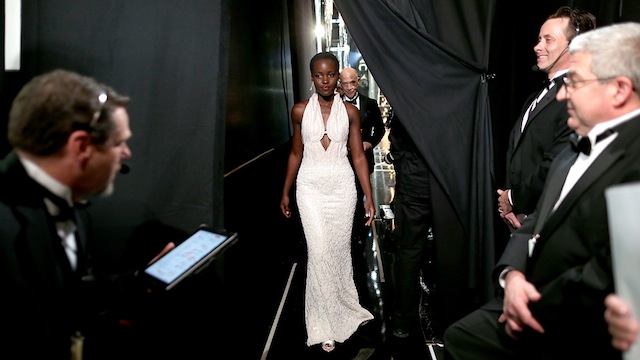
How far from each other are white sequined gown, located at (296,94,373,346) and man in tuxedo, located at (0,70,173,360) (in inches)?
71.0

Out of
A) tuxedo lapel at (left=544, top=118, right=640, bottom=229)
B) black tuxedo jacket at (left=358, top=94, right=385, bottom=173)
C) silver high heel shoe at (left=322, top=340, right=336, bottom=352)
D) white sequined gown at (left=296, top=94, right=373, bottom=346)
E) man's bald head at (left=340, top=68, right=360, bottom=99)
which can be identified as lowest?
silver high heel shoe at (left=322, top=340, right=336, bottom=352)

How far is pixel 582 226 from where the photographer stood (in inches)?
57.7

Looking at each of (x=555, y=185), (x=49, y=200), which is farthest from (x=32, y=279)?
→ (x=555, y=185)

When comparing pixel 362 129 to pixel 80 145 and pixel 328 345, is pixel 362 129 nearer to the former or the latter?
pixel 328 345

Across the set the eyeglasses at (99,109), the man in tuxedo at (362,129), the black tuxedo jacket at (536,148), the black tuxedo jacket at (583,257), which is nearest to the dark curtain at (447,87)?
the black tuxedo jacket at (536,148)

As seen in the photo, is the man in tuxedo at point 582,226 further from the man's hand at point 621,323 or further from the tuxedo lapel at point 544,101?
the tuxedo lapel at point 544,101

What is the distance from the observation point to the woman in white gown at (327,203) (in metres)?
2.99

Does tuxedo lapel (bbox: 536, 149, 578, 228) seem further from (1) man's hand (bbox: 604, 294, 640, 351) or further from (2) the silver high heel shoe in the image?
(2) the silver high heel shoe

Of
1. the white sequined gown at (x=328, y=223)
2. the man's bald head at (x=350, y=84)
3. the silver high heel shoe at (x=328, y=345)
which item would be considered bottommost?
the silver high heel shoe at (x=328, y=345)

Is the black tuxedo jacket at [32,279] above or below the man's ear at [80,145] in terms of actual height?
below

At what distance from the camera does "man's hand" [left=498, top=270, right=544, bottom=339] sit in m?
1.52

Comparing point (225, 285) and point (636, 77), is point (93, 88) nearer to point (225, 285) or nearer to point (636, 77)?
point (225, 285)

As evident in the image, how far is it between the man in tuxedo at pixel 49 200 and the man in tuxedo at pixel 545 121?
2.20m

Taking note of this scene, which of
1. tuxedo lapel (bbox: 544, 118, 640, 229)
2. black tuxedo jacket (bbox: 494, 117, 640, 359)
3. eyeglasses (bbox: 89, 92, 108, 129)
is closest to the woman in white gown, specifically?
black tuxedo jacket (bbox: 494, 117, 640, 359)
